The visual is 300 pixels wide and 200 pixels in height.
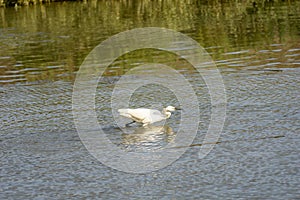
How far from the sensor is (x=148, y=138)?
34.1 ft

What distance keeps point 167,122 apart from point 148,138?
875mm

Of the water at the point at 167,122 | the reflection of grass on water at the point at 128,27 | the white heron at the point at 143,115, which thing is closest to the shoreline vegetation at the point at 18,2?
the reflection of grass on water at the point at 128,27

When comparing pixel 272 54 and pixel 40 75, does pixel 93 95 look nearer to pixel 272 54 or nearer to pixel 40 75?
pixel 40 75

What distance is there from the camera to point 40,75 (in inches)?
647

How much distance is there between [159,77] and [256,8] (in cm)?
1371

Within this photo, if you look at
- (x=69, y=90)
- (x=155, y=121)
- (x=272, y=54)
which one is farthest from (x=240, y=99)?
(x=272, y=54)

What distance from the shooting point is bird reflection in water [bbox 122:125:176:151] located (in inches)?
392

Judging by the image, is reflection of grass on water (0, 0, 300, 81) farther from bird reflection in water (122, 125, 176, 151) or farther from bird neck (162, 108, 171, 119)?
bird reflection in water (122, 125, 176, 151)

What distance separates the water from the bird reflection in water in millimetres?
17

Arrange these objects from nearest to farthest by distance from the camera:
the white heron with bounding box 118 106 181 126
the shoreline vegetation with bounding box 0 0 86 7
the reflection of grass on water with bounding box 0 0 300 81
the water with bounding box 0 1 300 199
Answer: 1. the water with bounding box 0 1 300 199
2. the white heron with bounding box 118 106 181 126
3. the reflection of grass on water with bounding box 0 0 300 81
4. the shoreline vegetation with bounding box 0 0 86 7

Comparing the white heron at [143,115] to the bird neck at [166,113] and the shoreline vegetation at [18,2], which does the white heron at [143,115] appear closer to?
the bird neck at [166,113]

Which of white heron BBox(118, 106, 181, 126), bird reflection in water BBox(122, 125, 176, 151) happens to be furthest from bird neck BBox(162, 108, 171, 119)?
bird reflection in water BBox(122, 125, 176, 151)

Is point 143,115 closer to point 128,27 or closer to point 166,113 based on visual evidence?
point 166,113

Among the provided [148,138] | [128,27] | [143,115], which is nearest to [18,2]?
[128,27]
